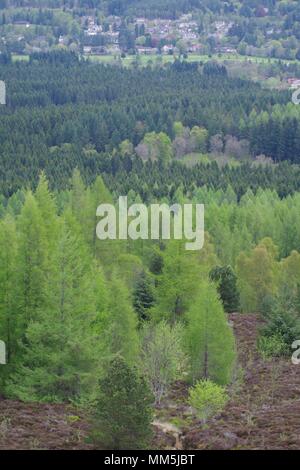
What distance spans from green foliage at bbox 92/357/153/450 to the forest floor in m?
1.39

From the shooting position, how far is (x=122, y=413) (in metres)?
28.4

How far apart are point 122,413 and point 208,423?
6.95 meters

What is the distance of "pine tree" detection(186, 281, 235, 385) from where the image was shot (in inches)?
1557

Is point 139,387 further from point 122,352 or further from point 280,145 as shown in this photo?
point 280,145

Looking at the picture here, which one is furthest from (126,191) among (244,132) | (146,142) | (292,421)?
(292,421)

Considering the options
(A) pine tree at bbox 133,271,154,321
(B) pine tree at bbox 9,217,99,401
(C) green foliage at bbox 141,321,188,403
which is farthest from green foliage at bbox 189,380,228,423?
(A) pine tree at bbox 133,271,154,321

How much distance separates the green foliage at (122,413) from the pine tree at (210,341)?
35.0ft

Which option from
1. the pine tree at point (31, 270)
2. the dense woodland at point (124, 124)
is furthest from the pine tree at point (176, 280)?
the dense woodland at point (124, 124)

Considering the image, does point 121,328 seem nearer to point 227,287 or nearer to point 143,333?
point 143,333

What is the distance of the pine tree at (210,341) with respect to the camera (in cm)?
3954

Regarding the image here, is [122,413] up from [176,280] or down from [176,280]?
up

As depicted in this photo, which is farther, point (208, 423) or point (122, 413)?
point (208, 423)

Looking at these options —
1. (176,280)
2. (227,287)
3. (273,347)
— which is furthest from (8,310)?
(227,287)

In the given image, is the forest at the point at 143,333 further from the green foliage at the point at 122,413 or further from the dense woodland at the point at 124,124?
the dense woodland at the point at 124,124
